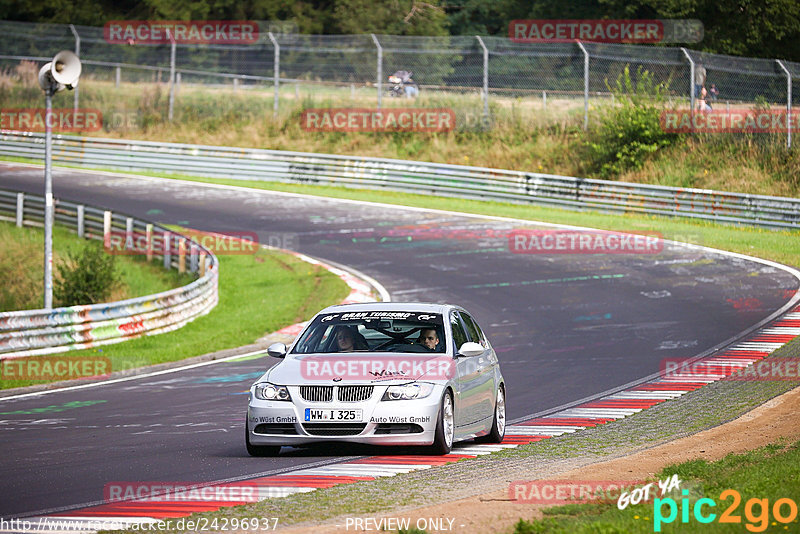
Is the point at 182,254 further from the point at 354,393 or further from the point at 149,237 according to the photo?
the point at 354,393

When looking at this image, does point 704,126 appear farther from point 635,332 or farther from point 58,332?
point 58,332

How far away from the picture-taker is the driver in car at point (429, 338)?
11227 millimetres

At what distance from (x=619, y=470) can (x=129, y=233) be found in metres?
22.9

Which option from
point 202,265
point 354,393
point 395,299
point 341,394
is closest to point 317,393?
point 341,394

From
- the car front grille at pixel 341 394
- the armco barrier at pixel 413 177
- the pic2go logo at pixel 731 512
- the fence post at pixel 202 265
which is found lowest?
the fence post at pixel 202 265

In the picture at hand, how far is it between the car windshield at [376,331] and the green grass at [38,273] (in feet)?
46.9

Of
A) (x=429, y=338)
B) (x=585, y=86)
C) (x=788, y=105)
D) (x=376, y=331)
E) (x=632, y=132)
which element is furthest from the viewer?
(x=585, y=86)

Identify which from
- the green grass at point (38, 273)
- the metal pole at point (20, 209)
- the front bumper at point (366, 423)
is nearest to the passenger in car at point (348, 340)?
the front bumper at point (366, 423)

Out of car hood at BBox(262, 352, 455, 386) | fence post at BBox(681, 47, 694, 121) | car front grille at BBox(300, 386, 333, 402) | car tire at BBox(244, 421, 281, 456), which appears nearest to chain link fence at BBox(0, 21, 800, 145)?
fence post at BBox(681, 47, 694, 121)

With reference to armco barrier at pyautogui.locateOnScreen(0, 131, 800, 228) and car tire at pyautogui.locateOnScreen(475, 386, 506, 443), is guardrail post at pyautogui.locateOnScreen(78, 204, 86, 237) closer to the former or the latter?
armco barrier at pyautogui.locateOnScreen(0, 131, 800, 228)

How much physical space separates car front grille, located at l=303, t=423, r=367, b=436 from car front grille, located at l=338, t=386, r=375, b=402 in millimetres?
224

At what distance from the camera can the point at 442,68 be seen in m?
41.1

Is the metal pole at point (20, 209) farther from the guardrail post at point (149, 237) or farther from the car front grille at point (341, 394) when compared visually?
the car front grille at point (341, 394)

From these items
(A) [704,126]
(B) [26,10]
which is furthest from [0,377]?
(B) [26,10]
